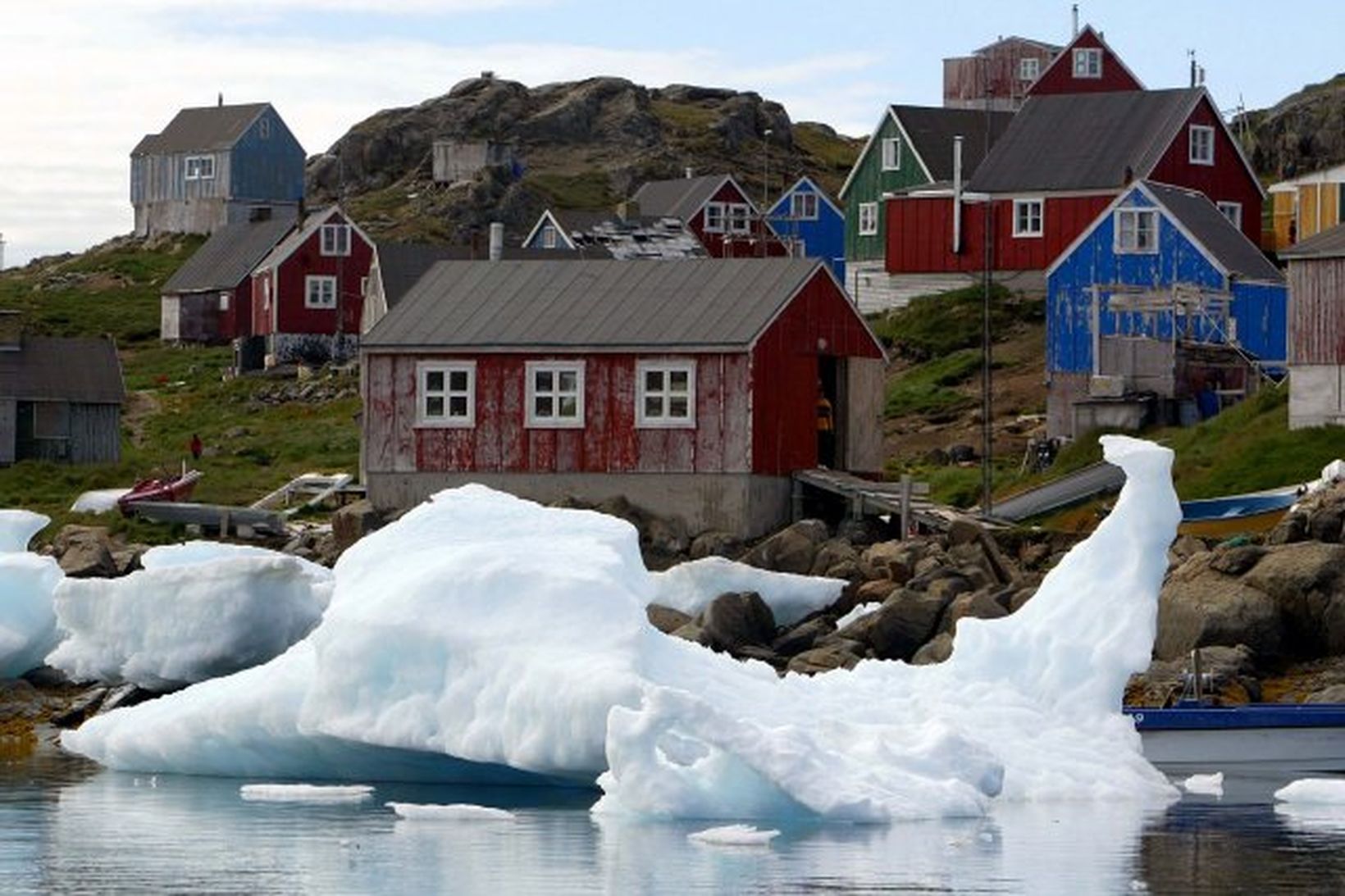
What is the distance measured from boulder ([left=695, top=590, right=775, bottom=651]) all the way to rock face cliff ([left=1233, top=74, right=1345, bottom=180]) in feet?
158

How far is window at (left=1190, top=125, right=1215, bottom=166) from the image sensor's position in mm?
59531

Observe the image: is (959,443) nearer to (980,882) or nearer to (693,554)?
(693,554)

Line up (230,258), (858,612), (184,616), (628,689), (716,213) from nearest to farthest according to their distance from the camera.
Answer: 1. (628,689)
2. (184,616)
3. (858,612)
4. (716,213)
5. (230,258)

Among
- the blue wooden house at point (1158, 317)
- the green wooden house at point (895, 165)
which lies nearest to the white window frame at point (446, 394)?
the blue wooden house at point (1158, 317)

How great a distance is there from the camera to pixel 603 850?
1995 centimetres

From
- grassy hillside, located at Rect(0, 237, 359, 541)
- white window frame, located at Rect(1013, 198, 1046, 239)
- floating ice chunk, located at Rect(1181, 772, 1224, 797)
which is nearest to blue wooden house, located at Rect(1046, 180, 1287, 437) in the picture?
white window frame, located at Rect(1013, 198, 1046, 239)

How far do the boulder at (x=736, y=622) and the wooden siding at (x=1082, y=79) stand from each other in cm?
4562

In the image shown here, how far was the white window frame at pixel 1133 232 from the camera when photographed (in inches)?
1960

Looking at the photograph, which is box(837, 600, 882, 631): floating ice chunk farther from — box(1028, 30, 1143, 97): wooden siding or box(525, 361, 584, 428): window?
box(1028, 30, 1143, 97): wooden siding

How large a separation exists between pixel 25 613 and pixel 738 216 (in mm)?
48573

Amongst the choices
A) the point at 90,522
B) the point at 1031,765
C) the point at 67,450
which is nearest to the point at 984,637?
the point at 1031,765

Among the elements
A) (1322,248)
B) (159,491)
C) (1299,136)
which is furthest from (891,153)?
(1322,248)

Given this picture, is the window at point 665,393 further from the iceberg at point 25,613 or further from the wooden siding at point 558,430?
the iceberg at point 25,613

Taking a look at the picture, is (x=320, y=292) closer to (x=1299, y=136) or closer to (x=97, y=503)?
(x=1299, y=136)
